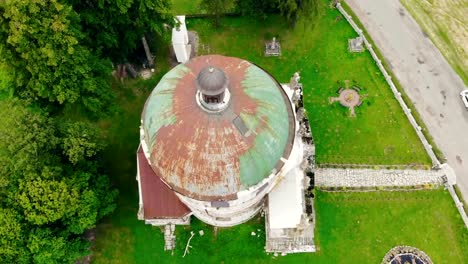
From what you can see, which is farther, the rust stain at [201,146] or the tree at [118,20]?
the tree at [118,20]

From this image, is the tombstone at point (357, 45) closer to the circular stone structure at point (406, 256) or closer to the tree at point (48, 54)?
the circular stone structure at point (406, 256)

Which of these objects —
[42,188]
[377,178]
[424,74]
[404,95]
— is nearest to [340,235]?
[377,178]

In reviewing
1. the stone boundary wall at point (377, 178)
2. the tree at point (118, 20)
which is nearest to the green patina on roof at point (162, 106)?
the tree at point (118, 20)

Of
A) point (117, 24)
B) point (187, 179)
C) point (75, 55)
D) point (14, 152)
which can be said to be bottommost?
point (187, 179)

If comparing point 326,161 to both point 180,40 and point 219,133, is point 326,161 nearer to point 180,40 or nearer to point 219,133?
point 219,133

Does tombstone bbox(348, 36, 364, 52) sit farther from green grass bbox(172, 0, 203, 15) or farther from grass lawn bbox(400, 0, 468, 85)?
green grass bbox(172, 0, 203, 15)

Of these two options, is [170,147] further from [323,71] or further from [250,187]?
[323,71]

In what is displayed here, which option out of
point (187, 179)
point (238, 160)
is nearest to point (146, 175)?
point (187, 179)
